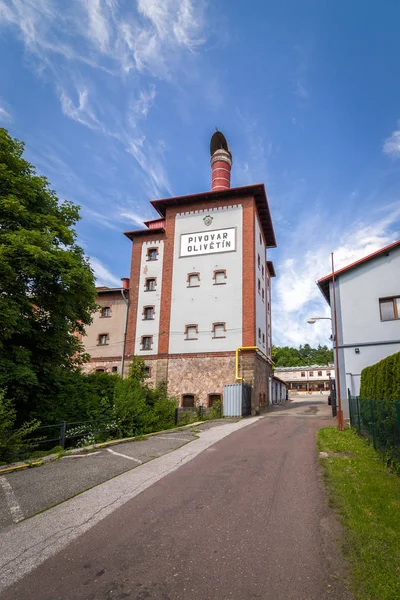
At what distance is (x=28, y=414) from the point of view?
14359 millimetres

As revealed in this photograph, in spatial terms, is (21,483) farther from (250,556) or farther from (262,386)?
(262,386)

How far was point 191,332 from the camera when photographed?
29172 mm

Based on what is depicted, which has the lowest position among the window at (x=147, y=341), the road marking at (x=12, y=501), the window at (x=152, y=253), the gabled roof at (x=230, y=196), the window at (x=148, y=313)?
the road marking at (x=12, y=501)

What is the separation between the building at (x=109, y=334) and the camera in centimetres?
3159

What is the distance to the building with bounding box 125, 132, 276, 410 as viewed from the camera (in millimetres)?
27734

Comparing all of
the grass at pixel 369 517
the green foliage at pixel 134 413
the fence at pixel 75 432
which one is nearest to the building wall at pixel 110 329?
the green foliage at pixel 134 413

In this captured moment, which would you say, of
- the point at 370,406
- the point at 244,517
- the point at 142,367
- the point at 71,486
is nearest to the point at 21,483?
the point at 71,486

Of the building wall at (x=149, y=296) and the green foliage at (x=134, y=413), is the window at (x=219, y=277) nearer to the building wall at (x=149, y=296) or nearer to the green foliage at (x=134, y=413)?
the building wall at (x=149, y=296)

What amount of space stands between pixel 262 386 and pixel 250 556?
87.3 feet

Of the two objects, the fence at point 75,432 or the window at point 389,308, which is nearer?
the fence at point 75,432

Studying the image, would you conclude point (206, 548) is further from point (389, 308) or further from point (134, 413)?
point (389, 308)

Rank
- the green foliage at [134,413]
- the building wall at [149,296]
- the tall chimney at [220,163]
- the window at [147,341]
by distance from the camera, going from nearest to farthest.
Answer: the green foliage at [134,413] < the window at [147,341] < the building wall at [149,296] < the tall chimney at [220,163]

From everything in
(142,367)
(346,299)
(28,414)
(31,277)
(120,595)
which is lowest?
(120,595)

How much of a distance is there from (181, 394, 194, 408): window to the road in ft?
65.8
